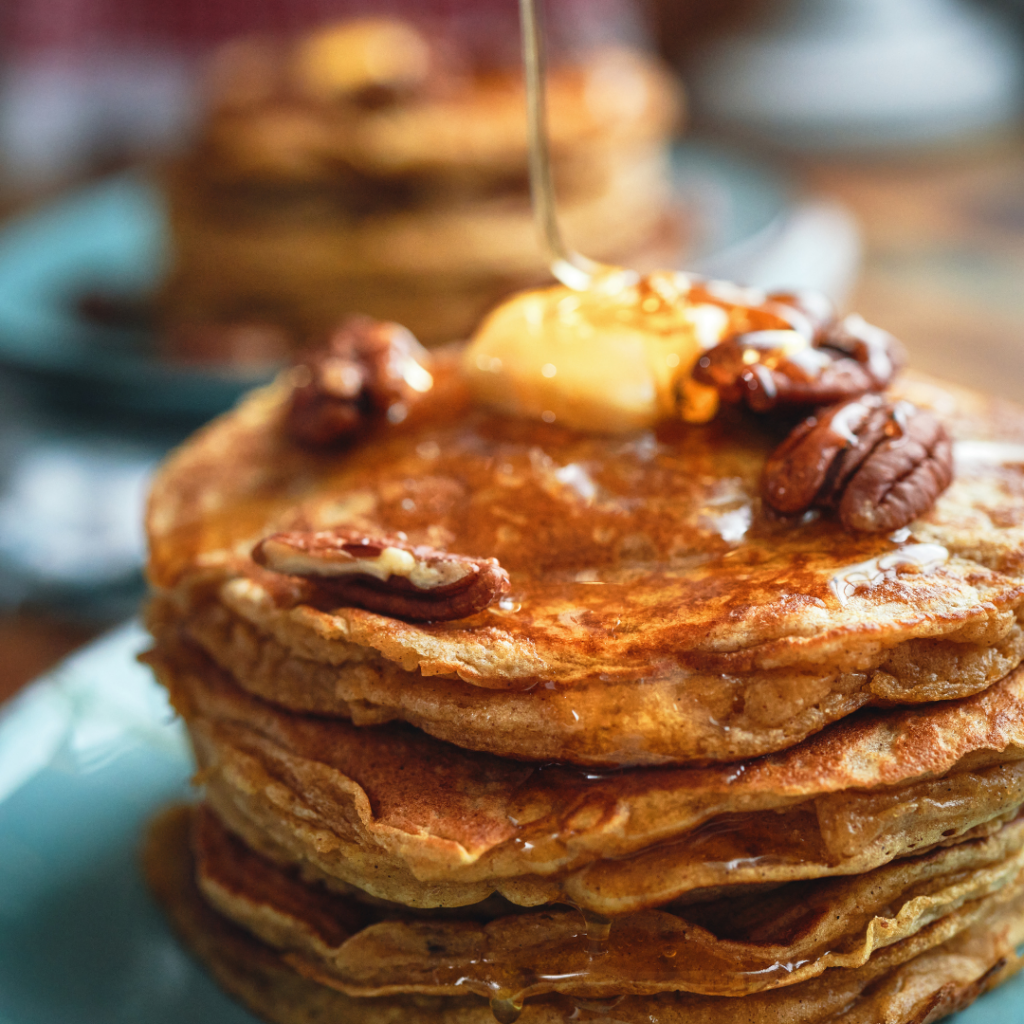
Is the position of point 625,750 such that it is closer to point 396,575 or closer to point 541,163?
point 396,575

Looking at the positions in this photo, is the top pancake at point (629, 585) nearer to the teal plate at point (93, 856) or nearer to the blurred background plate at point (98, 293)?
the teal plate at point (93, 856)

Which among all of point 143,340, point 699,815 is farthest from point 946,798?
point 143,340

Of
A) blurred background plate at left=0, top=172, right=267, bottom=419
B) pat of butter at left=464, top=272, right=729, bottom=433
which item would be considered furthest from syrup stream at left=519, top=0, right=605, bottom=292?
blurred background plate at left=0, top=172, right=267, bottom=419

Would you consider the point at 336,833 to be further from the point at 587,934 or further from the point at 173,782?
the point at 173,782

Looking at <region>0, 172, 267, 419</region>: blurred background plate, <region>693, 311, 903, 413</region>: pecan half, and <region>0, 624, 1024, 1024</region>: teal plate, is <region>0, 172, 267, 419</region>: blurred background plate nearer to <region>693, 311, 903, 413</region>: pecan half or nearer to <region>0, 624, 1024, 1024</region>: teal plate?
<region>0, 624, 1024, 1024</region>: teal plate

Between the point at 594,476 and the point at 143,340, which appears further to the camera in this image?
the point at 143,340
